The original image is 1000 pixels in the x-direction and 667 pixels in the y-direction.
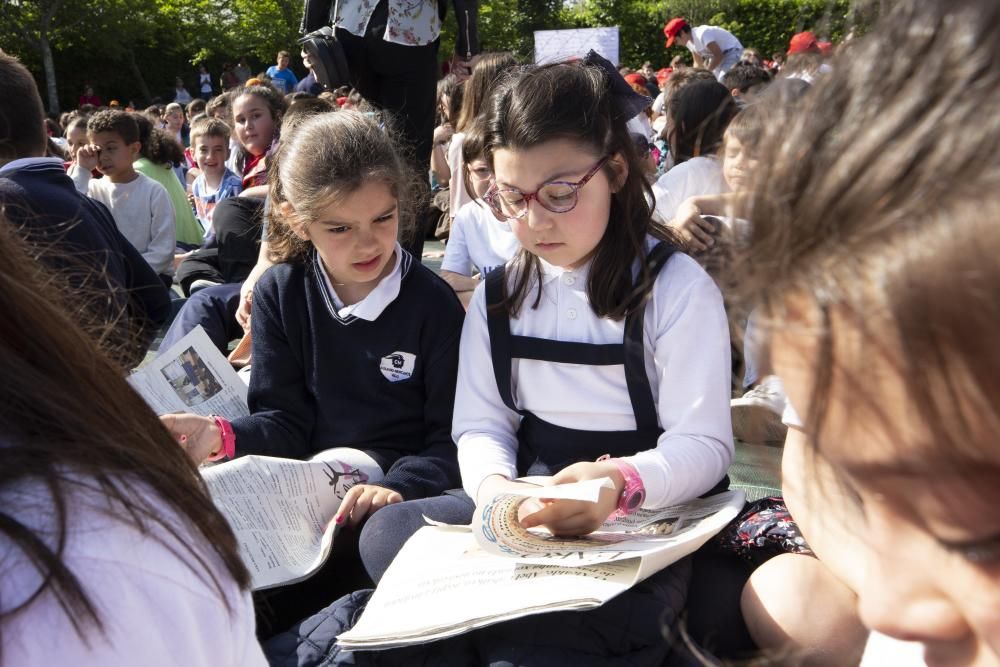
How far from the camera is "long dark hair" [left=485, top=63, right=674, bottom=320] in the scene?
181cm

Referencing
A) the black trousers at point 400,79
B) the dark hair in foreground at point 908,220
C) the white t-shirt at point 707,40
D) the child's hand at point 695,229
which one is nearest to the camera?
the dark hair in foreground at point 908,220

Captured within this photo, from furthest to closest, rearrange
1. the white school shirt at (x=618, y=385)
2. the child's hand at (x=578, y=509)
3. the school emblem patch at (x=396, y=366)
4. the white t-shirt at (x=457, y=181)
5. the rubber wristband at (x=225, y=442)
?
the white t-shirt at (x=457, y=181)
the school emblem patch at (x=396, y=366)
the rubber wristband at (x=225, y=442)
the white school shirt at (x=618, y=385)
the child's hand at (x=578, y=509)

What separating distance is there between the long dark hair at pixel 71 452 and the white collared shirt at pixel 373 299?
1312mm

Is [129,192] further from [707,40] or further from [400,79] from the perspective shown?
[707,40]

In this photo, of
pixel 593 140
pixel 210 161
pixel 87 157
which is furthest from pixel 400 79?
pixel 87 157

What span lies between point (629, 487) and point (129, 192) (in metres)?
4.06

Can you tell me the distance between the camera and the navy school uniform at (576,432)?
4.71 ft

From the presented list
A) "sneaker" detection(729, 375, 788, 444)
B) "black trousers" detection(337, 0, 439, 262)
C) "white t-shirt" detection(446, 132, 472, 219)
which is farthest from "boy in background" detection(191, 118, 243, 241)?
"sneaker" detection(729, 375, 788, 444)

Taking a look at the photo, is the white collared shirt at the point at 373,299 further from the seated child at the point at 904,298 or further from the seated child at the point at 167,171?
the seated child at the point at 167,171

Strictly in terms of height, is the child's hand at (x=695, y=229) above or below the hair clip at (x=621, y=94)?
below

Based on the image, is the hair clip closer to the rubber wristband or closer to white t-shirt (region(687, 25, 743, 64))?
the rubber wristband

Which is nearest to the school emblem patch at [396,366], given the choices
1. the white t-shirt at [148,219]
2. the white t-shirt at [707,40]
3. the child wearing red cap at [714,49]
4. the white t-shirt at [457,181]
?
the white t-shirt at [457,181]

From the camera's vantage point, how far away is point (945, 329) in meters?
0.42

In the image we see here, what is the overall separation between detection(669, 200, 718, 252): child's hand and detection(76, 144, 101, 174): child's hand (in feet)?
Answer: 12.3
